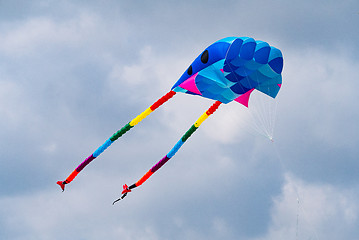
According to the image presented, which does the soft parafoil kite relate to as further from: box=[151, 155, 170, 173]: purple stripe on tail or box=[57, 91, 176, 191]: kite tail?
box=[151, 155, 170, 173]: purple stripe on tail

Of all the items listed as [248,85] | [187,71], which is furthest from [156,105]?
[248,85]

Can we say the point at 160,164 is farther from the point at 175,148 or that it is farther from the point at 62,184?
the point at 62,184

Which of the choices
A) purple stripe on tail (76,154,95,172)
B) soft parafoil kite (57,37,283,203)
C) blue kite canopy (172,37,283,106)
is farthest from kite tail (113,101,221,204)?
purple stripe on tail (76,154,95,172)

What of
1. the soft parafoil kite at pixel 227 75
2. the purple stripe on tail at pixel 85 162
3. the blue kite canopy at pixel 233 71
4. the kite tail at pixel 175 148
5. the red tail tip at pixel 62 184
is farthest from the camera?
the red tail tip at pixel 62 184

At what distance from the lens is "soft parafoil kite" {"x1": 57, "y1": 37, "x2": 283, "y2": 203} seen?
52294mm

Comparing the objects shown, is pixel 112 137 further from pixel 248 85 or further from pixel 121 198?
pixel 248 85

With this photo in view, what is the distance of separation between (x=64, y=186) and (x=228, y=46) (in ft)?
59.2

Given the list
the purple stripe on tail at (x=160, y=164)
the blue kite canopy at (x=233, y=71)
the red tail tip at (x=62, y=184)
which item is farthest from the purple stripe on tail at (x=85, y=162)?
the blue kite canopy at (x=233, y=71)

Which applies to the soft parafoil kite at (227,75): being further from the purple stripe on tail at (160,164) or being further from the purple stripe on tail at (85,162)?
the purple stripe on tail at (160,164)

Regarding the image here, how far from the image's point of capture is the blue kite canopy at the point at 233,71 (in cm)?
5216

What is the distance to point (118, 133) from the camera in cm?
5684

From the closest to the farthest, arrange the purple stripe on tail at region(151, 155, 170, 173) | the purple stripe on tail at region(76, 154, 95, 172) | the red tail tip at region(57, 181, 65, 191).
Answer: the purple stripe on tail at region(76, 154, 95, 172), the purple stripe on tail at region(151, 155, 170, 173), the red tail tip at region(57, 181, 65, 191)

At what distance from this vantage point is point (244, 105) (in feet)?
194

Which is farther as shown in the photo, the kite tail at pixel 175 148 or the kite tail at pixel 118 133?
the kite tail at pixel 175 148
